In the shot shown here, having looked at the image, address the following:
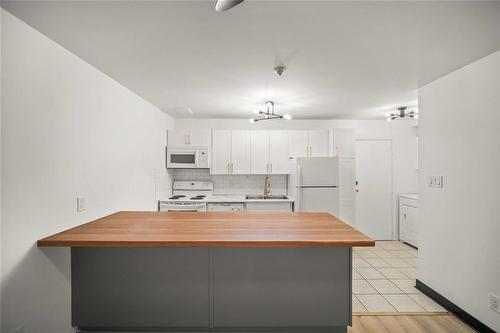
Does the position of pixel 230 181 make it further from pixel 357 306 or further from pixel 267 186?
pixel 357 306

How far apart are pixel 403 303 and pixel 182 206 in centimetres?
322

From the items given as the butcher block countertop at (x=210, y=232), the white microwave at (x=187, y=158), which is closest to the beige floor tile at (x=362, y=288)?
the butcher block countertop at (x=210, y=232)

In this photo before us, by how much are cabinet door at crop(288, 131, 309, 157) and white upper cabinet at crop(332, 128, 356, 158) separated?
0.49 m

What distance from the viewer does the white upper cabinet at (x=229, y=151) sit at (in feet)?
15.8

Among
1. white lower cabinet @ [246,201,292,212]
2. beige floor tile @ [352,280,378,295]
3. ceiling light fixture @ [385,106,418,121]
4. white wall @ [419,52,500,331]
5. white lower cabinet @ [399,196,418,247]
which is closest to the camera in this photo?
white wall @ [419,52,500,331]

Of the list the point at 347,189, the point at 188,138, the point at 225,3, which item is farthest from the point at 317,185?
the point at 225,3

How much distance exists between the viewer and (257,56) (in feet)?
7.32

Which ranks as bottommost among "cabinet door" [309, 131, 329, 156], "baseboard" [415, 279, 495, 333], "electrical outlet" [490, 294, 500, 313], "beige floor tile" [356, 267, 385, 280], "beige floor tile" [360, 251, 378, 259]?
"beige floor tile" [356, 267, 385, 280]

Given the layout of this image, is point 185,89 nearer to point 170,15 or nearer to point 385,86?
point 170,15

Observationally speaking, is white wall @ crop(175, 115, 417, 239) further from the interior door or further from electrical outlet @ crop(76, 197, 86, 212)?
electrical outlet @ crop(76, 197, 86, 212)

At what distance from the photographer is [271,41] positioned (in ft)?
6.48

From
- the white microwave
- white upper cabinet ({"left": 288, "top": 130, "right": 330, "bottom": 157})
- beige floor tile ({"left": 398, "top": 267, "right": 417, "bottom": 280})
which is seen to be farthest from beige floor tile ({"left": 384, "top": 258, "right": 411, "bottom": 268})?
the white microwave

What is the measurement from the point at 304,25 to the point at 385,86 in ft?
5.96

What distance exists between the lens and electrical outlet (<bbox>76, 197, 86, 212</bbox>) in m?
2.19
